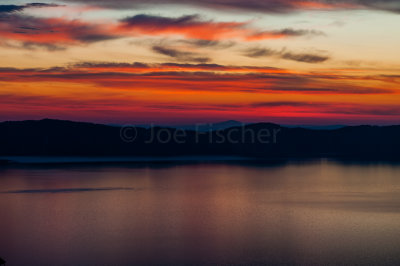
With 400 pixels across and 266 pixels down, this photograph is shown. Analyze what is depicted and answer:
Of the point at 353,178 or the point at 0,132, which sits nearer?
the point at 353,178

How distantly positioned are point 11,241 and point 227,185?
47.6 meters

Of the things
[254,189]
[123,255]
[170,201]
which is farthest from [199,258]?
[254,189]

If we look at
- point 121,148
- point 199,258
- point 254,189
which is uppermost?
point 121,148

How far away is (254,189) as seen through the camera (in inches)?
2864

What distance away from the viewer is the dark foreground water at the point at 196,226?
99.0 ft

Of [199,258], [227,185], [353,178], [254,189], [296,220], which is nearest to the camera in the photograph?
[199,258]

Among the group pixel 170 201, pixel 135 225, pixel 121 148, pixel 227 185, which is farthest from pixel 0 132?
pixel 135 225

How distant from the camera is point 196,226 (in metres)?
40.3

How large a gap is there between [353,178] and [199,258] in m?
70.2

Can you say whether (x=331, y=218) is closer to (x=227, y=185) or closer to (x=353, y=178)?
(x=227, y=185)

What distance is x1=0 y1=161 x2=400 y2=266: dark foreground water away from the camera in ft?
99.0

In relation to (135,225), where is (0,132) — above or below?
above

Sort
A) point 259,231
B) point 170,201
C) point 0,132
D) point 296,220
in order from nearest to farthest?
1. point 259,231
2. point 296,220
3. point 170,201
4. point 0,132

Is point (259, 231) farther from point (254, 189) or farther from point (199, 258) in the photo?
point (254, 189)
